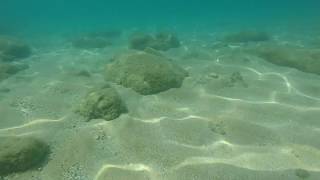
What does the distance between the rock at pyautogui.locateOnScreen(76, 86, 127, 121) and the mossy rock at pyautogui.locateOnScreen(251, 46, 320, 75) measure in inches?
223

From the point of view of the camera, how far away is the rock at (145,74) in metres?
7.22

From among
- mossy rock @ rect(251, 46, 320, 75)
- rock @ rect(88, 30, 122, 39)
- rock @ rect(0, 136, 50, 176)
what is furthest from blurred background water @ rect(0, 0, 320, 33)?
rock @ rect(0, 136, 50, 176)

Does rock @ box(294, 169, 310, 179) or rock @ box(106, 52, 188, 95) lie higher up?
rock @ box(106, 52, 188, 95)

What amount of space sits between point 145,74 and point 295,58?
16.0 ft

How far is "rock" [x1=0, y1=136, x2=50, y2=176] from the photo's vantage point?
454 cm

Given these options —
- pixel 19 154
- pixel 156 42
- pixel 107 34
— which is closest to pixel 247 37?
pixel 156 42

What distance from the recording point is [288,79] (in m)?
8.12

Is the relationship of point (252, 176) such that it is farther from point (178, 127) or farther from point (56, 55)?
point (56, 55)

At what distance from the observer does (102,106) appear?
5.98 meters

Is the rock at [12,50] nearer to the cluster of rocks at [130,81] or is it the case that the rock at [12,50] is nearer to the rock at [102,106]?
the cluster of rocks at [130,81]

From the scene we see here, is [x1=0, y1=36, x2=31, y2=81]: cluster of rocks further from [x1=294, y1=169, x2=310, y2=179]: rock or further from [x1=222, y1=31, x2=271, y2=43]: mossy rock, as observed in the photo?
[x1=222, y1=31, x2=271, y2=43]: mossy rock

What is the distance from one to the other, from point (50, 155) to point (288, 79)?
20.0 ft

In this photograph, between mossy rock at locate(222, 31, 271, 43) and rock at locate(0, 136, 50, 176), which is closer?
rock at locate(0, 136, 50, 176)

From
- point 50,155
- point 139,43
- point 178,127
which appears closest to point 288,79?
point 178,127
